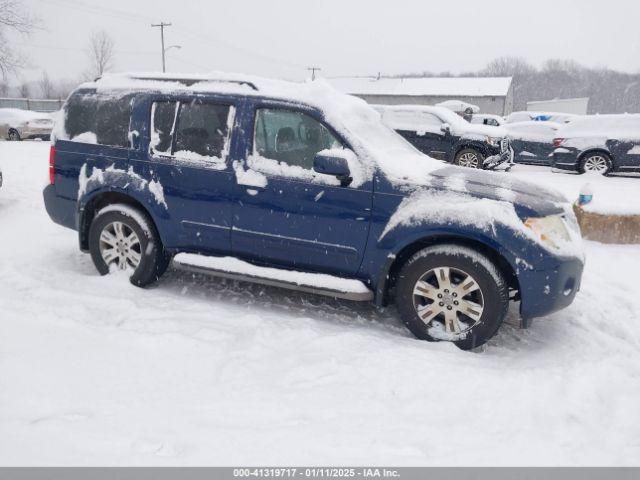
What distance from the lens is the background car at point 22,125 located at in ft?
65.0

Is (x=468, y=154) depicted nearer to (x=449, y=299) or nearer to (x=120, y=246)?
(x=449, y=299)

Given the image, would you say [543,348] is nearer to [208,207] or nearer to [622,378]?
[622,378]

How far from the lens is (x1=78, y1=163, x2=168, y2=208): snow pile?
4.36 metres

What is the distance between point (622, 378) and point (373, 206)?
6.71 ft

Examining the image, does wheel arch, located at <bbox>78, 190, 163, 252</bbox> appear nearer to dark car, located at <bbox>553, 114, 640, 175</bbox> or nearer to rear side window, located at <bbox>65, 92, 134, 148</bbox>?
rear side window, located at <bbox>65, 92, 134, 148</bbox>

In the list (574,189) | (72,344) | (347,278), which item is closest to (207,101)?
(347,278)

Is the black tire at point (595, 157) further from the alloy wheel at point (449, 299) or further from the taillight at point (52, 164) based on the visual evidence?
the taillight at point (52, 164)

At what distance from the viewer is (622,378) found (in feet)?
10.6

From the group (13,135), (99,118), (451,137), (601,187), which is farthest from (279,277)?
(13,135)

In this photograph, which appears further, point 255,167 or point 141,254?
point 141,254

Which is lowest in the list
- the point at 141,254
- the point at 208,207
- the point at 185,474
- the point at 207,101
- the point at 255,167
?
the point at 185,474

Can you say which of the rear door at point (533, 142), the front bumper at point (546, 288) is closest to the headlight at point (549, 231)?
the front bumper at point (546, 288)

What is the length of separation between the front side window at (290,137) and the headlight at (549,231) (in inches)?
61.2

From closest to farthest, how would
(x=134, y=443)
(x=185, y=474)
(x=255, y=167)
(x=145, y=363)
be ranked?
(x=185, y=474)
(x=134, y=443)
(x=145, y=363)
(x=255, y=167)
